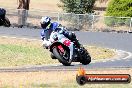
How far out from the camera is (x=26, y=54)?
2681 cm

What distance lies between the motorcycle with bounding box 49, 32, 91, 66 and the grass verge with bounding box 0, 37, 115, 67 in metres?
9.93

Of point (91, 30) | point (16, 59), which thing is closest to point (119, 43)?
point (91, 30)

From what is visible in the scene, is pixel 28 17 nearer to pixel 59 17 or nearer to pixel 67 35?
pixel 59 17

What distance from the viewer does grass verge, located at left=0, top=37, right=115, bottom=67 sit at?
79.4ft

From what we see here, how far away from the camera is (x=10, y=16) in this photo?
51.5m

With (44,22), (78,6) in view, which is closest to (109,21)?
(78,6)

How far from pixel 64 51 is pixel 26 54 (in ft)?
44.9

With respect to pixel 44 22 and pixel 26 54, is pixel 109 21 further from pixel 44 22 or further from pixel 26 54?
pixel 44 22

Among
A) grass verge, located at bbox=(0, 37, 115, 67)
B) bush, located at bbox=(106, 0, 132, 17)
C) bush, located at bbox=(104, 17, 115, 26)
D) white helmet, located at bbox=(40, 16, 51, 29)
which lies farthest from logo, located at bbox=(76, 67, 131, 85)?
bush, located at bbox=(106, 0, 132, 17)

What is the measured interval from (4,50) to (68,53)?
15437 millimetres

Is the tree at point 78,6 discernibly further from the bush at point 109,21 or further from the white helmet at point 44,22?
the white helmet at point 44,22

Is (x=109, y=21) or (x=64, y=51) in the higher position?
(x=64, y=51)

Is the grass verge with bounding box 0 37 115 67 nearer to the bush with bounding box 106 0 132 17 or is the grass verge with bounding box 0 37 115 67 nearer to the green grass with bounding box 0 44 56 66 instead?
the green grass with bounding box 0 44 56 66

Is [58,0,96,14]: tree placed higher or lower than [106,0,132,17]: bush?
lower
